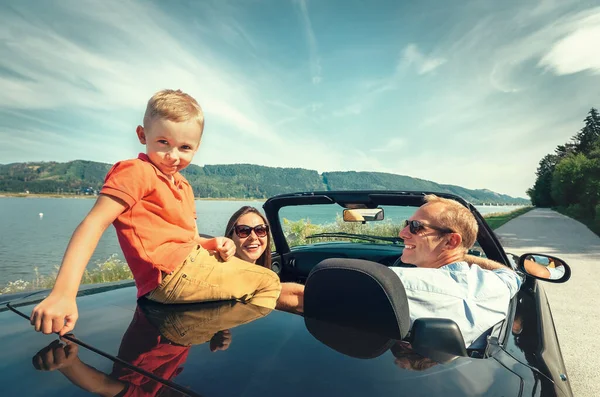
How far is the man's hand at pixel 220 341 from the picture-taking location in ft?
4.12

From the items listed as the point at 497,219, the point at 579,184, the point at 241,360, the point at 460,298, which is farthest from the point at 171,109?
the point at 579,184

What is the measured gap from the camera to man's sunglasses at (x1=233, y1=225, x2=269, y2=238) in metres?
3.17

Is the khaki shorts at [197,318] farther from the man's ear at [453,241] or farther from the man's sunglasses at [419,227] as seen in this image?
the man's ear at [453,241]

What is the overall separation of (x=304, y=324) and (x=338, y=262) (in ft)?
0.97

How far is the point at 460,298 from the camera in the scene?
1682mm

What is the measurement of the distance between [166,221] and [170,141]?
42 centimetres

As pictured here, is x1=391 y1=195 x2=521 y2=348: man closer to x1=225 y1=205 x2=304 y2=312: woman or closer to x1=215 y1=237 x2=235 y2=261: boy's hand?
x1=215 y1=237 x2=235 y2=261: boy's hand

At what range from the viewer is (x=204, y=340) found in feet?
4.29

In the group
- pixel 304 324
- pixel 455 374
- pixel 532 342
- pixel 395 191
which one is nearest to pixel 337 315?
pixel 304 324

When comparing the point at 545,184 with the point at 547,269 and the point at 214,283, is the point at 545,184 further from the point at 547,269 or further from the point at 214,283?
the point at 214,283

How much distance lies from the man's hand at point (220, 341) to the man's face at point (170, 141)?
3.07 feet

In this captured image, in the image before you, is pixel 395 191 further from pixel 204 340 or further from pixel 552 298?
pixel 552 298

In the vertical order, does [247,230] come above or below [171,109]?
below

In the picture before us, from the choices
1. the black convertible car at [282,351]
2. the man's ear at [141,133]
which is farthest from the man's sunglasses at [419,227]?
the man's ear at [141,133]
